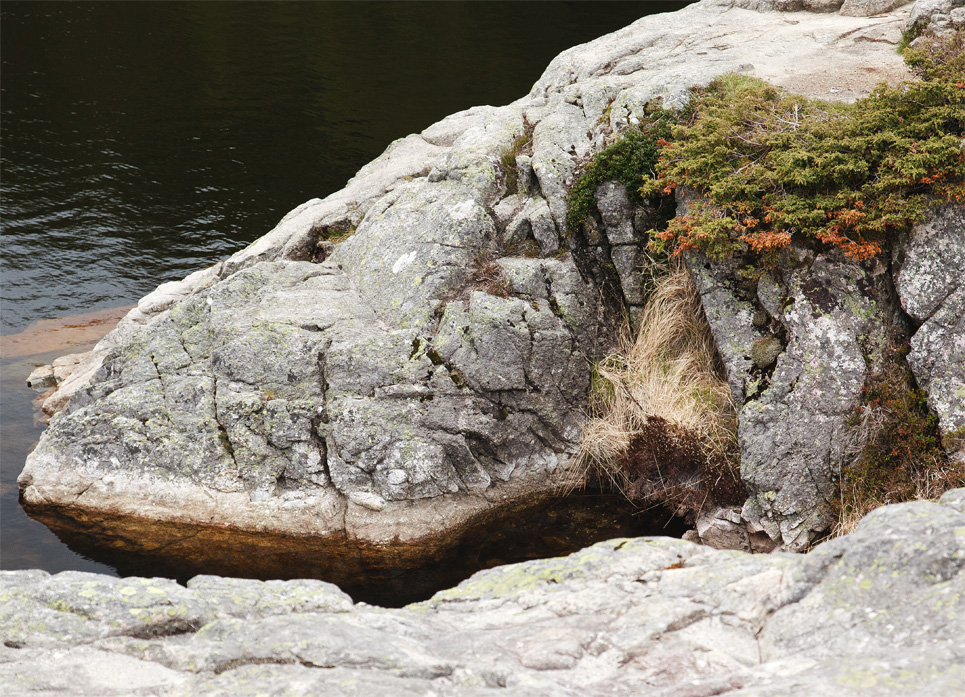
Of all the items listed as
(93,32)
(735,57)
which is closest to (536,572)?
(735,57)

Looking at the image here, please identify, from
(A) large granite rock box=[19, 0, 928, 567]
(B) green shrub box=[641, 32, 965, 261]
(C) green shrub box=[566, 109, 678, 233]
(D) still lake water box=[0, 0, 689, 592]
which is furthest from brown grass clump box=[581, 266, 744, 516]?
(D) still lake water box=[0, 0, 689, 592]

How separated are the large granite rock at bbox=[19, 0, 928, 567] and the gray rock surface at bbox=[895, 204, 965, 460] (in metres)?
1.25

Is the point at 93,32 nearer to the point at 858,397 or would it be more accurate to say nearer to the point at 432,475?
the point at 432,475

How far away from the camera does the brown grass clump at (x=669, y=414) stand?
1162 cm

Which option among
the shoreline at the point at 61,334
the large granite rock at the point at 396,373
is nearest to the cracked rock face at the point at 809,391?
the large granite rock at the point at 396,373

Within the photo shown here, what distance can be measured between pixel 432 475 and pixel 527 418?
1.78m

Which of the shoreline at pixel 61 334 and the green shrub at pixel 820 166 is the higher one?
the green shrub at pixel 820 166

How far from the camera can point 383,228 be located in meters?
13.9

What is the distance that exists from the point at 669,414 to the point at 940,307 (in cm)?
389

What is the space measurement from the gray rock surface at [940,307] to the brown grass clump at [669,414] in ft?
8.84

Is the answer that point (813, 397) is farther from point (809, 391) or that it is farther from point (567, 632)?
point (567, 632)

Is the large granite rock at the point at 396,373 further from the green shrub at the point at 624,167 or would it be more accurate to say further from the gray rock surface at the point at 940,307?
the gray rock surface at the point at 940,307

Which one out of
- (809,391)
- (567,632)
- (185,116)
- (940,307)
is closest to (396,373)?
(809,391)

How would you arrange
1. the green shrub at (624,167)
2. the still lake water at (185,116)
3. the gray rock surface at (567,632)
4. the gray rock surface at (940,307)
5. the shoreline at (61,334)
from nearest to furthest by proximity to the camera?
the gray rock surface at (567,632) < the gray rock surface at (940,307) < the green shrub at (624,167) < the shoreline at (61,334) < the still lake water at (185,116)
